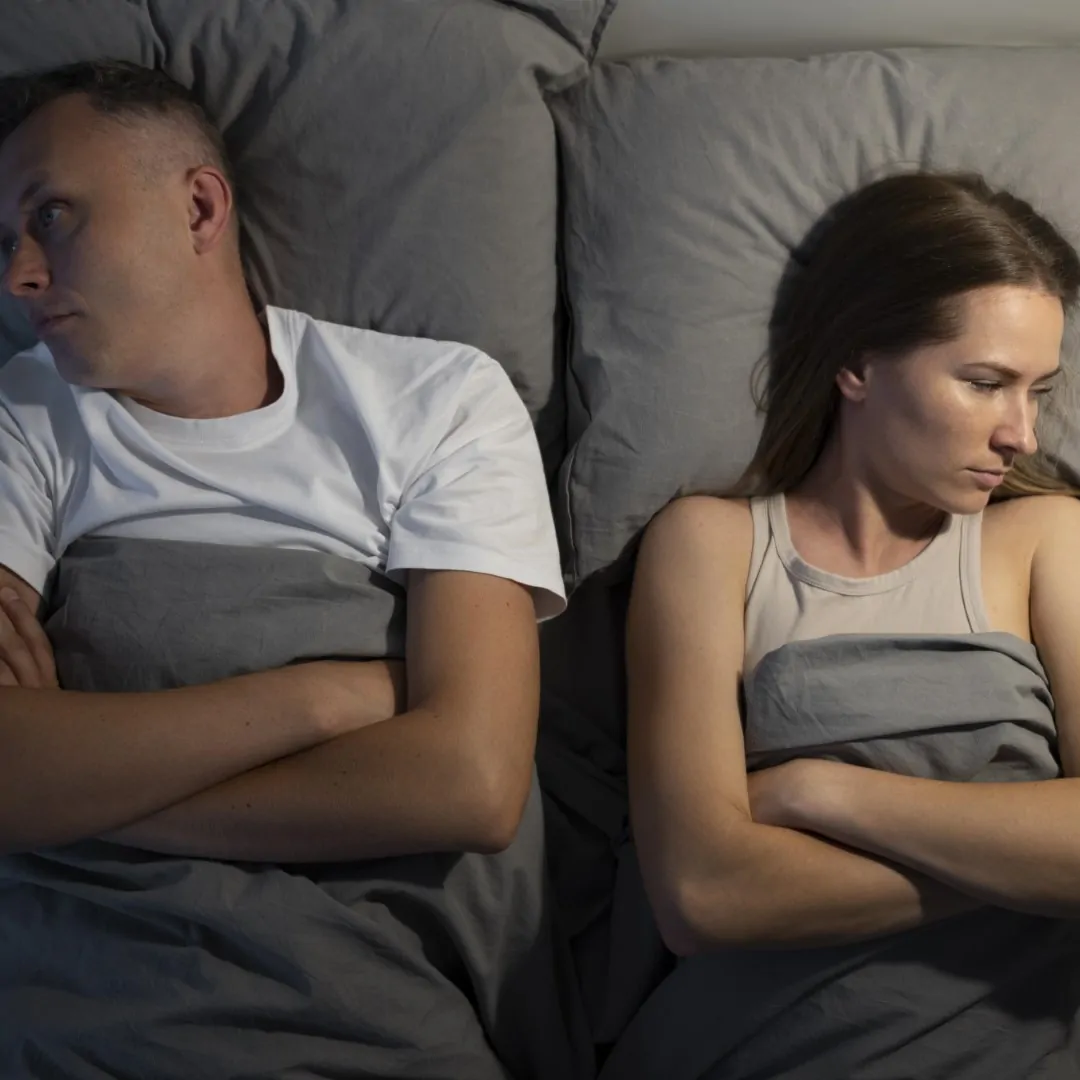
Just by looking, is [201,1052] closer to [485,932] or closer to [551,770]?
[485,932]

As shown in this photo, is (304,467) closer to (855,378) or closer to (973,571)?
(855,378)

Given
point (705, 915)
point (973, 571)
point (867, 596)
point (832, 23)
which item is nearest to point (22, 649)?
point (705, 915)

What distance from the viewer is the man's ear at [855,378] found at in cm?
123

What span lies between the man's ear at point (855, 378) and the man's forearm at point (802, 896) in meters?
0.48

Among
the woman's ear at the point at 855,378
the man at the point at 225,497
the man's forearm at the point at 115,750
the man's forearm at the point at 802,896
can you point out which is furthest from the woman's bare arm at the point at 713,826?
the man's forearm at the point at 115,750

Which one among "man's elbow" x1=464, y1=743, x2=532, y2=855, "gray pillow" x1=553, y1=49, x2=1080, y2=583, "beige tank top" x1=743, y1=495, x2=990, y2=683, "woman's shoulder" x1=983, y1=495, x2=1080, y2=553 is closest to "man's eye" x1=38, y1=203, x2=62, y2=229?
"gray pillow" x1=553, y1=49, x2=1080, y2=583

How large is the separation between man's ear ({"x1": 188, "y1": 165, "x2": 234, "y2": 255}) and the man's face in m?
0.03

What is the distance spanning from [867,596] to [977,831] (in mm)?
279

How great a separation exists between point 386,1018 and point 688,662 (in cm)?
44

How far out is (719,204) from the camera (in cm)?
131

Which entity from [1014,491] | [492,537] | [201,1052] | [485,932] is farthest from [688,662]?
[201,1052]

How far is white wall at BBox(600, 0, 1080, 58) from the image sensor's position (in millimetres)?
1422

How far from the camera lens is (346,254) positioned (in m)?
1.32

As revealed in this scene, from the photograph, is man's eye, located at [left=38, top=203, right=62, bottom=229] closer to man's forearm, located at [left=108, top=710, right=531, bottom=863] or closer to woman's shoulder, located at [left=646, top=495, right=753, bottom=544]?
man's forearm, located at [left=108, top=710, right=531, bottom=863]
